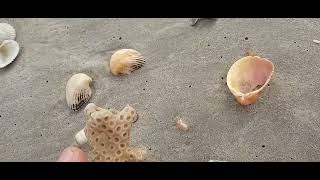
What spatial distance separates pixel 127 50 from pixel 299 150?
123 centimetres

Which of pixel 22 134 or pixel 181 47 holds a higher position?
pixel 181 47

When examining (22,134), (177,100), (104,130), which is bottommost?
(22,134)

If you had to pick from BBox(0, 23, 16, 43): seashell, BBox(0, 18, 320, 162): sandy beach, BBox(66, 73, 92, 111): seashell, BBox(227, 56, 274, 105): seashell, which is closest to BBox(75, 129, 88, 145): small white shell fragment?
BBox(0, 18, 320, 162): sandy beach

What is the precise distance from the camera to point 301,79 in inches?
120

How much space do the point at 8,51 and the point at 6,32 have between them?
172 millimetres

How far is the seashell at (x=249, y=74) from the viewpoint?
3.02m

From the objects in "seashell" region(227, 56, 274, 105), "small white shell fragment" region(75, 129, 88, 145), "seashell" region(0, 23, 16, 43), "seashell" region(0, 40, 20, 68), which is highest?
"seashell" region(227, 56, 274, 105)

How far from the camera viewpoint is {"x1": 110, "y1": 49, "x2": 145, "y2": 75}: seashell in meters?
3.24

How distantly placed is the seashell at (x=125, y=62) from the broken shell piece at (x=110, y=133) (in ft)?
2.28

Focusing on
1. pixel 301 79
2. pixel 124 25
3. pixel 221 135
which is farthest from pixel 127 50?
pixel 301 79

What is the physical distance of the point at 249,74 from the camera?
3.06 meters

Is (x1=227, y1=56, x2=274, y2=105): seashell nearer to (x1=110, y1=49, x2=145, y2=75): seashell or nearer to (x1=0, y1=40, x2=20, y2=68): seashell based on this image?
(x1=110, y1=49, x2=145, y2=75): seashell

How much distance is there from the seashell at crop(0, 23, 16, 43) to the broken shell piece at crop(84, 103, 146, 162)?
1.35m

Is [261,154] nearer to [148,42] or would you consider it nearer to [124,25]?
[148,42]
